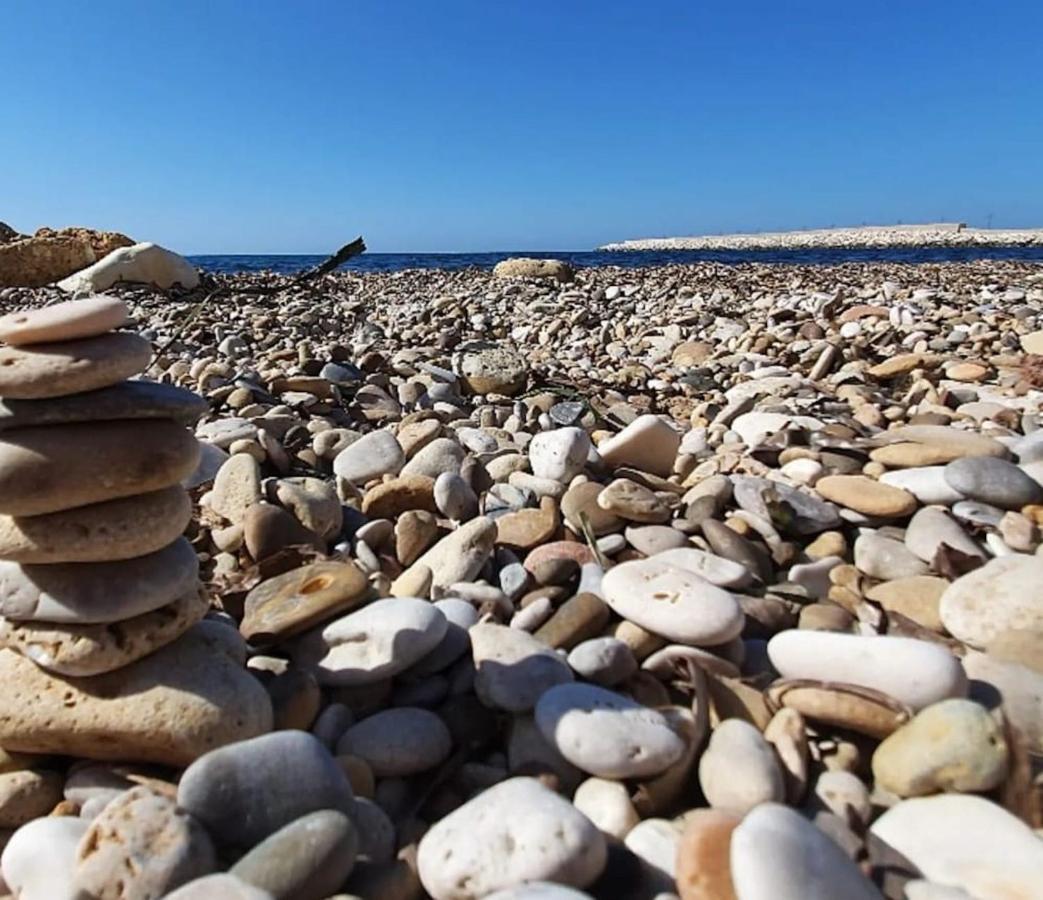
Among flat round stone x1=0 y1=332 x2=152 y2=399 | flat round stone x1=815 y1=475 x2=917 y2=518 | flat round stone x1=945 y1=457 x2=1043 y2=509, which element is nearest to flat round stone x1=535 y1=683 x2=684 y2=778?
flat round stone x1=0 y1=332 x2=152 y2=399

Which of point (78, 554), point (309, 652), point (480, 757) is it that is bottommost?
point (480, 757)

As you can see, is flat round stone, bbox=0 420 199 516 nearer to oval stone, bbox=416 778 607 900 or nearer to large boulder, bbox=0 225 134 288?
oval stone, bbox=416 778 607 900

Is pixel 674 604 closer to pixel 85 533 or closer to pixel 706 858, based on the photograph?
pixel 706 858

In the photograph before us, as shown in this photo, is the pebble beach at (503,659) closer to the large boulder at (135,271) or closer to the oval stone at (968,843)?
the oval stone at (968,843)

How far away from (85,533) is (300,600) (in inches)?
20.5

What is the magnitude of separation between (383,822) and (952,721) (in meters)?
0.96

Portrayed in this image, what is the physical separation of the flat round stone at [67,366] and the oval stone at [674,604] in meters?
1.10

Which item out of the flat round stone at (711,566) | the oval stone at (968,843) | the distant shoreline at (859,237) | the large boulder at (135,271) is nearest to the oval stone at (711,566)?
the flat round stone at (711,566)

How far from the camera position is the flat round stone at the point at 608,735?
130 centimetres

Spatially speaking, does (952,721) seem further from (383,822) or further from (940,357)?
(940,357)

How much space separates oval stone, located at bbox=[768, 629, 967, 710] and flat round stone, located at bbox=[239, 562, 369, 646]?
37.3 inches

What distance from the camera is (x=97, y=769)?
1.37 meters

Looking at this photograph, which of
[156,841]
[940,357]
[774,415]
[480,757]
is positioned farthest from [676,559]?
[940,357]

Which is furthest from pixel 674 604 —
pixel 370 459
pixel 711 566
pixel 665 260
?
pixel 665 260
